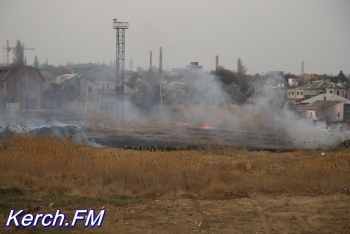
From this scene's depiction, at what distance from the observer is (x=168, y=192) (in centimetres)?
1106

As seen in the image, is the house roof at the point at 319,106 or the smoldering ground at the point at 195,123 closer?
the smoldering ground at the point at 195,123

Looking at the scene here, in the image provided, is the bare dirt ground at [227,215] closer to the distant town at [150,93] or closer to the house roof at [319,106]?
the distant town at [150,93]

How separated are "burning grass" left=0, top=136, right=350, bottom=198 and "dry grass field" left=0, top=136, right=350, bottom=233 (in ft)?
0.09

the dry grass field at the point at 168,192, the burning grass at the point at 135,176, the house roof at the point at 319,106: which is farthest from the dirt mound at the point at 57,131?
the house roof at the point at 319,106

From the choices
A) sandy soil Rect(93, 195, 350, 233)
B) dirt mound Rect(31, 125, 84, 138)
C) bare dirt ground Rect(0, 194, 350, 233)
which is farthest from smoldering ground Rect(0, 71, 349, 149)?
sandy soil Rect(93, 195, 350, 233)

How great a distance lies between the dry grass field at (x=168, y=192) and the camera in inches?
313

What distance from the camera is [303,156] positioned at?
→ 20859mm

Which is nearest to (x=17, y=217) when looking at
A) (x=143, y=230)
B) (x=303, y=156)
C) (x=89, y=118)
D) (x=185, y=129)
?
(x=143, y=230)

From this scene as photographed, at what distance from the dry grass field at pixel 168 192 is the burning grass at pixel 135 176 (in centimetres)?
3

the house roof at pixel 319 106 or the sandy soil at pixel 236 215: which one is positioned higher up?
the house roof at pixel 319 106

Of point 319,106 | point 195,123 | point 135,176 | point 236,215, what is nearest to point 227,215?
point 236,215

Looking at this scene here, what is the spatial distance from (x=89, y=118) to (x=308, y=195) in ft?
124

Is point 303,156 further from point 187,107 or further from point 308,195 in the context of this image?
point 187,107

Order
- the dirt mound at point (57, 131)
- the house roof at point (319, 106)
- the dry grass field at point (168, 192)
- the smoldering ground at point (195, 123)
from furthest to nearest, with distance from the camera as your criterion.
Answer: the house roof at point (319, 106) < the smoldering ground at point (195, 123) < the dirt mound at point (57, 131) < the dry grass field at point (168, 192)
